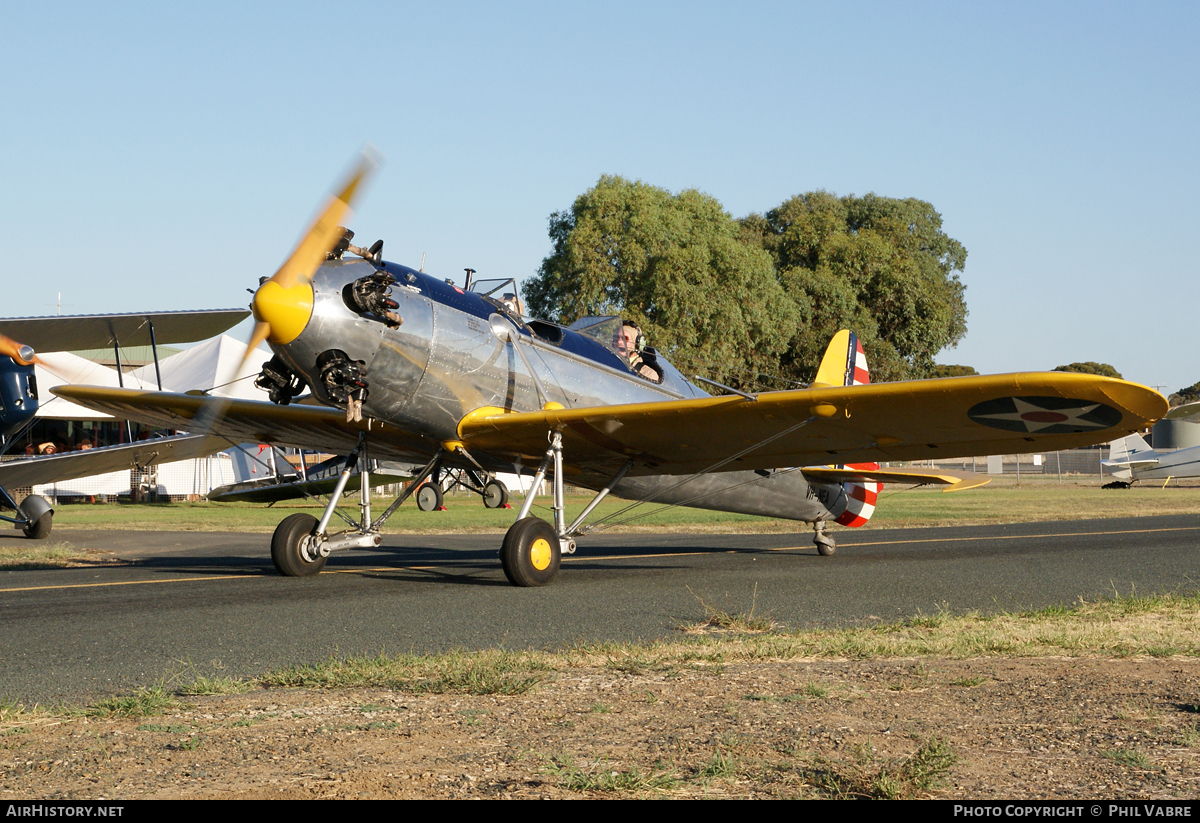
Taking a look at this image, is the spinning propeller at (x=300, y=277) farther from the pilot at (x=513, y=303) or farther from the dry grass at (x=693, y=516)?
the dry grass at (x=693, y=516)

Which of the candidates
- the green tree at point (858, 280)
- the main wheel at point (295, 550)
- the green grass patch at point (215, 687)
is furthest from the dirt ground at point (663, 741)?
the green tree at point (858, 280)

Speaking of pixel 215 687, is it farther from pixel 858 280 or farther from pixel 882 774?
pixel 858 280

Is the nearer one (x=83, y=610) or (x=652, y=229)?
(x=83, y=610)

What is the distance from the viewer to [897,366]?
4803 cm

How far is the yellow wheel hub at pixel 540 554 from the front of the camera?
362 inches

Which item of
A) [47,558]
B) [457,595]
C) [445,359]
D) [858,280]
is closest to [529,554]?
[457,595]

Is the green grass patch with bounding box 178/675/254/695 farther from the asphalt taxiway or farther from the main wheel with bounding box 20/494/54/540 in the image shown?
the main wheel with bounding box 20/494/54/540

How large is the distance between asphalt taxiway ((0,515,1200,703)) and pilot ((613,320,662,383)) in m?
2.20

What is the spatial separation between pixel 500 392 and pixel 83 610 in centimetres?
390

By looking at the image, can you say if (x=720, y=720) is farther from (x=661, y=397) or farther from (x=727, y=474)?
(x=727, y=474)

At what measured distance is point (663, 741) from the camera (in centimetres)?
341

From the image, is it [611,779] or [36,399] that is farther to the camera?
[36,399]

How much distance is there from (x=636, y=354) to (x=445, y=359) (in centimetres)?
287

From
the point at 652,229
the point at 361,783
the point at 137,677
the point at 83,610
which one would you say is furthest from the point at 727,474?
the point at 652,229
